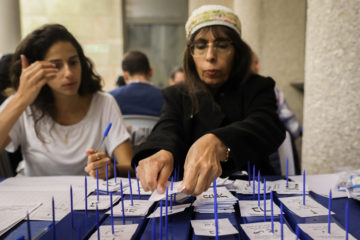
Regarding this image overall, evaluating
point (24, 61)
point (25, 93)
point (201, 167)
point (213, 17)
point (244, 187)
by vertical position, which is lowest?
point (244, 187)

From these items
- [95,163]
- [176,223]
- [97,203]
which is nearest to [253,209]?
[176,223]

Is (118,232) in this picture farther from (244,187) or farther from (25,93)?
(25,93)

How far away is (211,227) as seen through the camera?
2.26ft

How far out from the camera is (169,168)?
0.92 meters

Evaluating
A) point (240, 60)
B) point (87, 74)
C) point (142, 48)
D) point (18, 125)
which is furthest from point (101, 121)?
point (142, 48)

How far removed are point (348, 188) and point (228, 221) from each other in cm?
44

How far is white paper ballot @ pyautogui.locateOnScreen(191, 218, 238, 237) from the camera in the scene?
0.66 metres

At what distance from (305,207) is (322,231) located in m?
0.15

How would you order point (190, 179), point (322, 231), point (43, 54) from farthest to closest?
point (43, 54), point (190, 179), point (322, 231)

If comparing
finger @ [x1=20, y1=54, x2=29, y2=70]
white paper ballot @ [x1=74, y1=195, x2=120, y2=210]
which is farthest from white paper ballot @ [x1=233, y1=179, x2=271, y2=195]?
finger @ [x1=20, y1=54, x2=29, y2=70]

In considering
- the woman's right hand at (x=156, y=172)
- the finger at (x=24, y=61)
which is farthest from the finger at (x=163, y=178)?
the finger at (x=24, y=61)

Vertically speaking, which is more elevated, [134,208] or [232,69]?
[232,69]

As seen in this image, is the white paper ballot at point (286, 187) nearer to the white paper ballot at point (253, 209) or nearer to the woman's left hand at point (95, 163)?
the white paper ballot at point (253, 209)

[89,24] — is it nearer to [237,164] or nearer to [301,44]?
[301,44]
